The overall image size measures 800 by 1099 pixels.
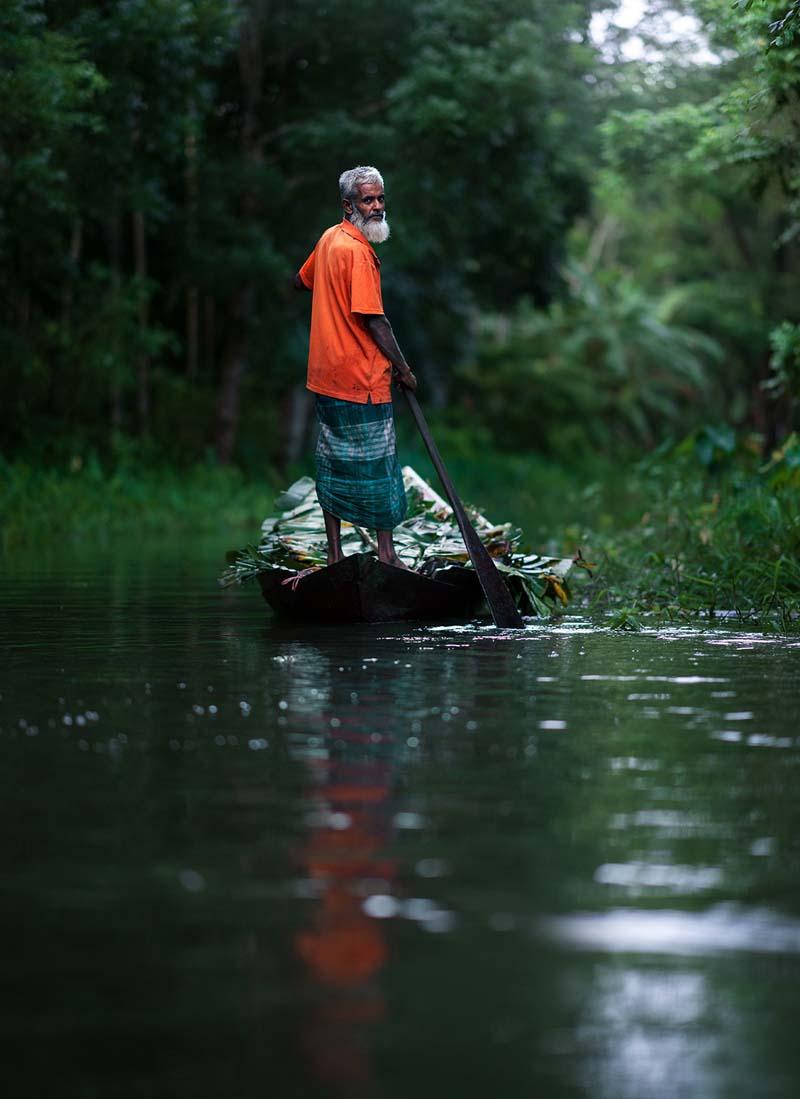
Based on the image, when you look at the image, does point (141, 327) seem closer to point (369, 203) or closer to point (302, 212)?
point (302, 212)

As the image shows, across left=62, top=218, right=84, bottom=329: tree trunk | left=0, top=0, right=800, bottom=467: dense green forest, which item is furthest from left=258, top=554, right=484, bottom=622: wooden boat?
left=62, top=218, right=84, bottom=329: tree trunk

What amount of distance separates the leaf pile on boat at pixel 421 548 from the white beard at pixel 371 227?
2.00 m

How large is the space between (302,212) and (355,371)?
802 inches

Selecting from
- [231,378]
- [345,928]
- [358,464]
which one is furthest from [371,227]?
[231,378]

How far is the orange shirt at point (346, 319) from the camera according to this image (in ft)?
36.8

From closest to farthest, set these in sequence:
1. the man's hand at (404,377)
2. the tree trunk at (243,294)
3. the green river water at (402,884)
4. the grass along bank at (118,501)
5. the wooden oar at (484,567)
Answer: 1. the green river water at (402,884)
2. the wooden oar at (484,567)
3. the man's hand at (404,377)
4. the grass along bank at (118,501)
5. the tree trunk at (243,294)

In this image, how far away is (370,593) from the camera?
11242 mm

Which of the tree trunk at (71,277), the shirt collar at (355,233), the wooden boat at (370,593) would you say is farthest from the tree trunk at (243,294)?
the shirt collar at (355,233)

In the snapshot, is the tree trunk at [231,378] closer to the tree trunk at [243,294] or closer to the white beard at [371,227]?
the tree trunk at [243,294]

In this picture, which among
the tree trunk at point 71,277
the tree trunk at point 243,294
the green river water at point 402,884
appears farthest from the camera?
the tree trunk at point 243,294

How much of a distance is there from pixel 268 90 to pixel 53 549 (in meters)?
15.0

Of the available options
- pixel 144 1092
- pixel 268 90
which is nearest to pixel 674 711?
pixel 144 1092

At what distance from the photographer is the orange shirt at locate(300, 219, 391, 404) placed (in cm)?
1123

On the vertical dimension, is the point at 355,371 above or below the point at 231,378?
below
